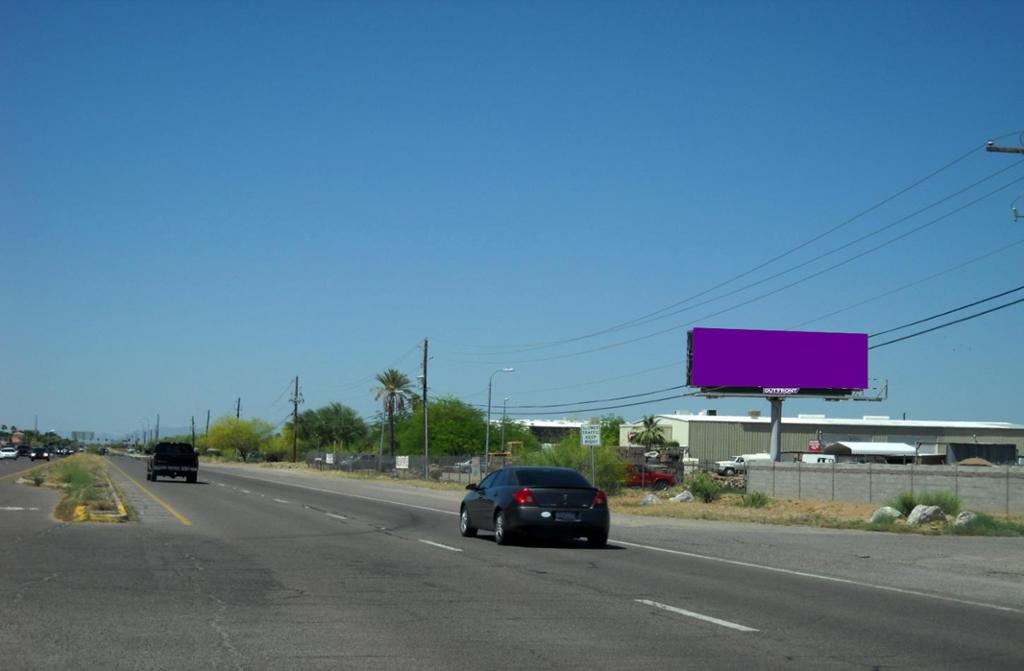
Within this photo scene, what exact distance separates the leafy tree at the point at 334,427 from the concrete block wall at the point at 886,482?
343 ft

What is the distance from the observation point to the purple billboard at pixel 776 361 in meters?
65.0

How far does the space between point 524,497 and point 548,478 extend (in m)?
0.80

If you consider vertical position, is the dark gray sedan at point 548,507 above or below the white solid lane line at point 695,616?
above

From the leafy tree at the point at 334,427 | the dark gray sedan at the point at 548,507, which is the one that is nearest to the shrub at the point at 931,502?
the dark gray sedan at the point at 548,507

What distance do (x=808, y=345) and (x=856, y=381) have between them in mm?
3401

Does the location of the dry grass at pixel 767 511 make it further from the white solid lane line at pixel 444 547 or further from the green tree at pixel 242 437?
the green tree at pixel 242 437

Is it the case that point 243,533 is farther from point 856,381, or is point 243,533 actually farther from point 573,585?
point 856,381

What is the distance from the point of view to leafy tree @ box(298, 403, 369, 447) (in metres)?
156

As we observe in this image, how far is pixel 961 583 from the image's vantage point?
1770cm

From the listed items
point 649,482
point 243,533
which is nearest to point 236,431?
point 649,482

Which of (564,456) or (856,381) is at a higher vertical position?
(856,381)

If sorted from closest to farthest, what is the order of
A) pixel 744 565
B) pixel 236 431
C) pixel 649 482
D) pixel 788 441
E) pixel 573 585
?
pixel 573 585 → pixel 744 565 → pixel 649 482 → pixel 788 441 → pixel 236 431

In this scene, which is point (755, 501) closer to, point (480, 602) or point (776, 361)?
point (776, 361)

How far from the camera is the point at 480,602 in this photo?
13781mm
